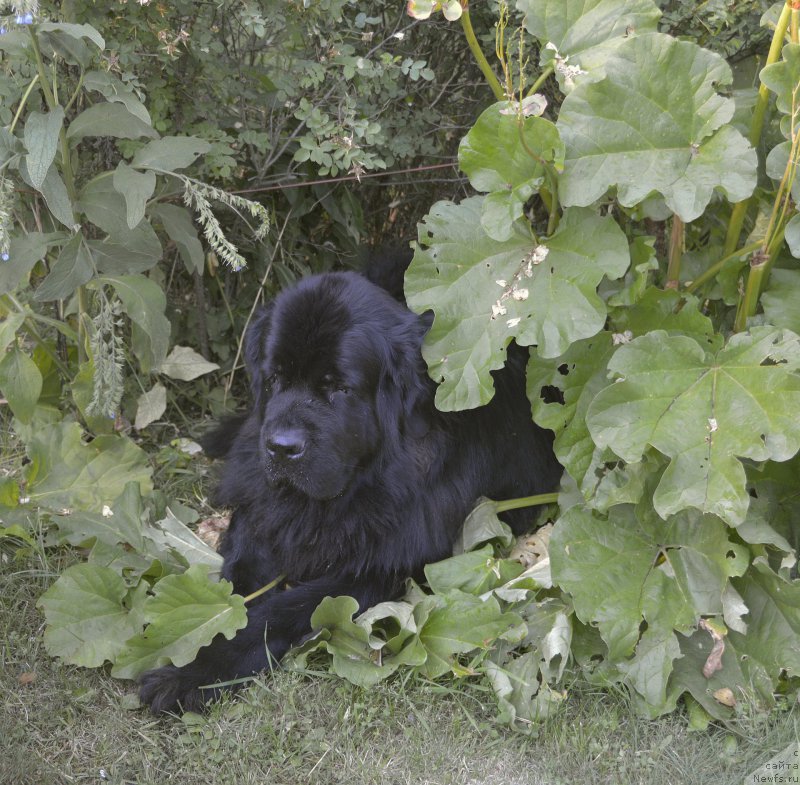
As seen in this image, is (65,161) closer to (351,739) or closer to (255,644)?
(255,644)

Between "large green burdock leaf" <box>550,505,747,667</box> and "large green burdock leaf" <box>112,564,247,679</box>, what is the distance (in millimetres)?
1007

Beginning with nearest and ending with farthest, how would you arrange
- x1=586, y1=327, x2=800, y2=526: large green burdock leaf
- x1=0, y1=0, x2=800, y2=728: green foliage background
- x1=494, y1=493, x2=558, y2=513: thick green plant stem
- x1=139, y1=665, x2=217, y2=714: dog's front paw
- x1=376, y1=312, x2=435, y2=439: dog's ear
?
x1=586, y1=327, x2=800, y2=526: large green burdock leaf
x1=0, y1=0, x2=800, y2=728: green foliage background
x1=139, y1=665, x2=217, y2=714: dog's front paw
x1=376, y1=312, x2=435, y2=439: dog's ear
x1=494, y1=493, x2=558, y2=513: thick green plant stem

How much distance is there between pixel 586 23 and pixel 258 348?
1572mm

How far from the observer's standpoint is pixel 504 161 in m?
2.65

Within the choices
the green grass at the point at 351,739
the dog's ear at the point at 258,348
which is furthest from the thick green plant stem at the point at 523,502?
the dog's ear at the point at 258,348

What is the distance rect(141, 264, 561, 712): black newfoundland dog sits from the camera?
9.73 feet

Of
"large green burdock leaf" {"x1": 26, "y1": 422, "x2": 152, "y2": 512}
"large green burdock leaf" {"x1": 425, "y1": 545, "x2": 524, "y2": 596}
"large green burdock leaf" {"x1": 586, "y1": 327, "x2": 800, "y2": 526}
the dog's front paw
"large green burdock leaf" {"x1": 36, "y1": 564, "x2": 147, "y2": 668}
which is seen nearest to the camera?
"large green burdock leaf" {"x1": 586, "y1": 327, "x2": 800, "y2": 526}

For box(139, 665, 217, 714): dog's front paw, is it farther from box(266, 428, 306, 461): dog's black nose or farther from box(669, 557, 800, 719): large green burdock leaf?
box(669, 557, 800, 719): large green burdock leaf

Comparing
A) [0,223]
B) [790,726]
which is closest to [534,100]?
[0,223]

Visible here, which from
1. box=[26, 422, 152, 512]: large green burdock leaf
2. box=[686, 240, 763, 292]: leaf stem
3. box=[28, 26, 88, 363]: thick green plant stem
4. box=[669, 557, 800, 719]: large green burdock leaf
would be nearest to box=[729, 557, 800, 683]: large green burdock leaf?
box=[669, 557, 800, 719]: large green burdock leaf

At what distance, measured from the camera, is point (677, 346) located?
2.57m

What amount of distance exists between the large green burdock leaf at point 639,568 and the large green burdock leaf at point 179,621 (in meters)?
1.01

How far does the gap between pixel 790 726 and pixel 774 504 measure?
26.3 inches

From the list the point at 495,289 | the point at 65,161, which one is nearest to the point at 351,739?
the point at 495,289
